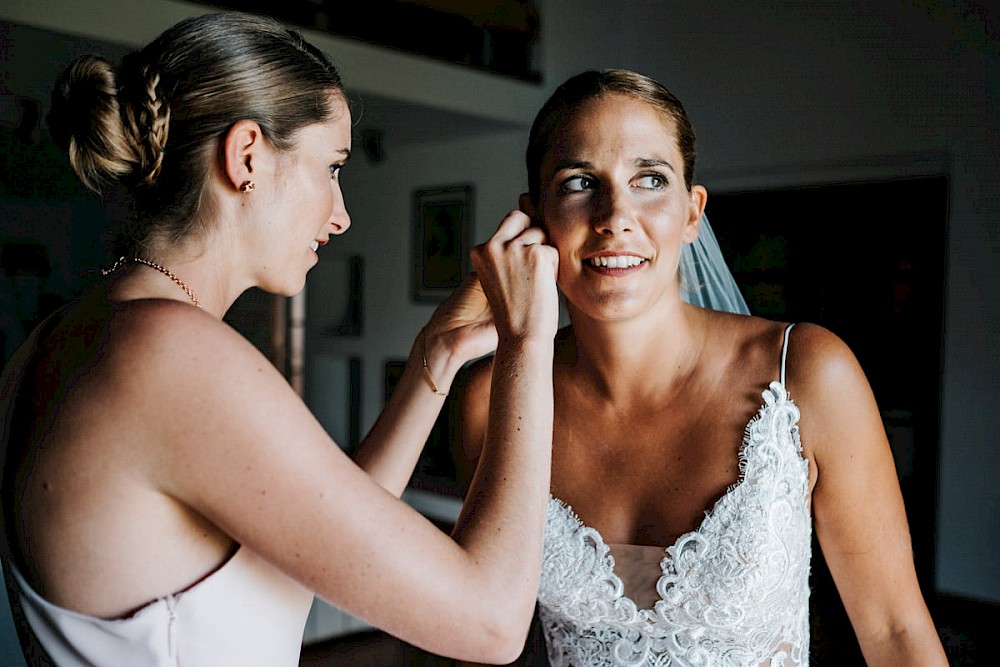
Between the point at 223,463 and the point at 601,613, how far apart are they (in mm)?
1007

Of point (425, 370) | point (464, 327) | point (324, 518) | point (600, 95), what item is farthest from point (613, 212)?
point (324, 518)

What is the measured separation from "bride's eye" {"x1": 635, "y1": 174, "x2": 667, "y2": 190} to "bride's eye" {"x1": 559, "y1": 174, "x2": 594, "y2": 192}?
89mm

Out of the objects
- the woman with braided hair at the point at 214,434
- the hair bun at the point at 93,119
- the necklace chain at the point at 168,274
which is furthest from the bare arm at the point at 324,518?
the hair bun at the point at 93,119

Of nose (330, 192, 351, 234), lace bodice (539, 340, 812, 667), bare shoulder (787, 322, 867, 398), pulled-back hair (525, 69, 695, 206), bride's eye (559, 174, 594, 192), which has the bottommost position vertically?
lace bodice (539, 340, 812, 667)

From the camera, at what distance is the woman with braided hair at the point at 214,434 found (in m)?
0.89

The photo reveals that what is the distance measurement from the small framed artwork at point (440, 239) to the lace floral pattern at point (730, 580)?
506cm

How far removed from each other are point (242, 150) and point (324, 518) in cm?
46

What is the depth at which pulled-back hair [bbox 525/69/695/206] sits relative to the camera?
5.44 feet

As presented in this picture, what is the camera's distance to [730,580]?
1610mm

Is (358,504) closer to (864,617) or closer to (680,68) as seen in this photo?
(864,617)

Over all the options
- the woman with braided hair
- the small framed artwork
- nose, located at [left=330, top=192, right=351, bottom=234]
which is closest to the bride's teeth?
the woman with braided hair

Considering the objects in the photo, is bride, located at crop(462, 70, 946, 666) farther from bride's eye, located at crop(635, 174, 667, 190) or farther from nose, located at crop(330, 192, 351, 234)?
nose, located at crop(330, 192, 351, 234)

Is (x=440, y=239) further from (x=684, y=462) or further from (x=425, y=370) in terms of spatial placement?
(x=425, y=370)

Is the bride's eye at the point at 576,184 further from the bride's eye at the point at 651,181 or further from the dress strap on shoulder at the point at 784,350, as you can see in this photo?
the dress strap on shoulder at the point at 784,350
